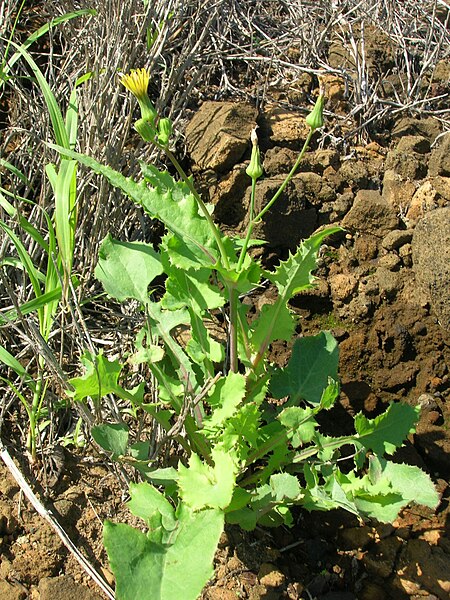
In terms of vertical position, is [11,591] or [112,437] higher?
[112,437]

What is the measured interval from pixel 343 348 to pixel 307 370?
301 mm

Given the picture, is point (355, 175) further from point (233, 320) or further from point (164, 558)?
point (164, 558)

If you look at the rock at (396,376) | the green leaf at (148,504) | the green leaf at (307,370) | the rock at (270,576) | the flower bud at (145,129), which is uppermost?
the flower bud at (145,129)

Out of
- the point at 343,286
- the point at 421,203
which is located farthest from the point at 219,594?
the point at 421,203

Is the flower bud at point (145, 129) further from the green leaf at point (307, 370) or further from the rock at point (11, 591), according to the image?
the rock at point (11, 591)

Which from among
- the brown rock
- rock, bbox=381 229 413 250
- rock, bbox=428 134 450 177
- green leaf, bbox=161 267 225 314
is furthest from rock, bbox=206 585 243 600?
rock, bbox=428 134 450 177

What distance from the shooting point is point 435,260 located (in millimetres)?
2010

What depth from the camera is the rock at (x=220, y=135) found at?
231 cm

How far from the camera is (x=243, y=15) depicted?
2.96 metres

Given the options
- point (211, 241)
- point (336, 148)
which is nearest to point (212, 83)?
point (336, 148)

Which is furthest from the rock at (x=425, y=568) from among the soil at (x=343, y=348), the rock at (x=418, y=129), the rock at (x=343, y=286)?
the rock at (x=418, y=129)

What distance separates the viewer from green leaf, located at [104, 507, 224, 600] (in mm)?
1225

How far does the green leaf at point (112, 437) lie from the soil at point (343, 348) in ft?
0.97

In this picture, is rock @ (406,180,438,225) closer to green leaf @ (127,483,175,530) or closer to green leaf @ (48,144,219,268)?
green leaf @ (48,144,219,268)
